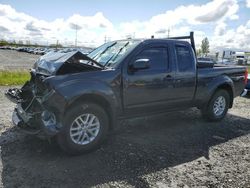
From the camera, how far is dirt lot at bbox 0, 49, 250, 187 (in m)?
3.83

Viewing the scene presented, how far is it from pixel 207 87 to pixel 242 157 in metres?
2.05

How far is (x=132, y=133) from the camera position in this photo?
582cm

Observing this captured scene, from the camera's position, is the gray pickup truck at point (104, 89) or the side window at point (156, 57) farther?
the side window at point (156, 57)

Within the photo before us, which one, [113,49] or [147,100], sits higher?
[113,49]

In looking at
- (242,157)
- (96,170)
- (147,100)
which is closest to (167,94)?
(147,100)

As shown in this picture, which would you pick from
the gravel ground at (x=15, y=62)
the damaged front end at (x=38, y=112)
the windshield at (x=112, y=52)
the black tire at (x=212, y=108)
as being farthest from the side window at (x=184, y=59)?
the gravel ground at (x=15, y=62)

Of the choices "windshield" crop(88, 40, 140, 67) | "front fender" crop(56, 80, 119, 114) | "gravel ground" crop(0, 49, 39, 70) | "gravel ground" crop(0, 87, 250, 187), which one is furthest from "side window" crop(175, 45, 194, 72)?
"gravel ground" crop(0, 49, 39, 70)

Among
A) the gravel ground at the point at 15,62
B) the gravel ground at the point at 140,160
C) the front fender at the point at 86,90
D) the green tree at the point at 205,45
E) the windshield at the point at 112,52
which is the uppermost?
the green tree at the point at 205,45

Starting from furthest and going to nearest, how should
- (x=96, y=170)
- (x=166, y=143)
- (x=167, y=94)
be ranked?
(x=167, y=94)
(x=166, y=143)
(x=96, y=170)

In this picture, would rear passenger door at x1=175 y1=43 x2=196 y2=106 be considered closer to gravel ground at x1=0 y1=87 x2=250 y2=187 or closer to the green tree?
gravel ground at x1=0 y1=87 x2=250 y2=187

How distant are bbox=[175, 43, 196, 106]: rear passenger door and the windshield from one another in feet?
3.63

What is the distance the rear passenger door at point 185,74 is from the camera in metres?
5.91

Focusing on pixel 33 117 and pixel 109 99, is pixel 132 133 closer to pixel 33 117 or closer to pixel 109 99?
pixel 109 99

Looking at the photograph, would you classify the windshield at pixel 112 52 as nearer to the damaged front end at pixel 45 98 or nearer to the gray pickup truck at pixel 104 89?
the gray pickup truck at pixel 104 89
